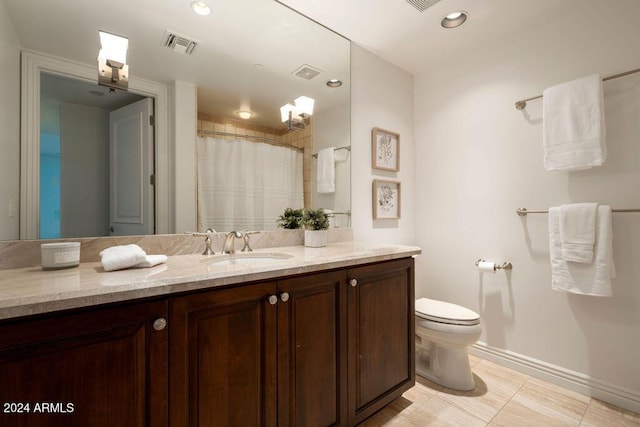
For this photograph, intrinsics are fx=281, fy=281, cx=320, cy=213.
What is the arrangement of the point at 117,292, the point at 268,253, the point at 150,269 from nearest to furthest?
the point at 117,292 < the point at 150,269 < the point at 268,253

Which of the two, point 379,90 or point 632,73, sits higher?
point 379,90

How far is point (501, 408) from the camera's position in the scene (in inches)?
64.2

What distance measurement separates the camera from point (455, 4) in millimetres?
1775

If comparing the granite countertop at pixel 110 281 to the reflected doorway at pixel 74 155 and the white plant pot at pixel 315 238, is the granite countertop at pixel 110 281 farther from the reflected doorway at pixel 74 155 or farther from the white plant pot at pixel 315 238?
the white plant pot at pixel 315 238

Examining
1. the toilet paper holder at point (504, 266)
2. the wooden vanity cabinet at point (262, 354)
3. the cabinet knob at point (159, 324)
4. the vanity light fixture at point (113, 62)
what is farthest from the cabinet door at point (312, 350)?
the toilet paper holder at point (504, 266)

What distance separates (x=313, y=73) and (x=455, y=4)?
98 cm

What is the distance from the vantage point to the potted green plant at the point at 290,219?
1843 millimetres

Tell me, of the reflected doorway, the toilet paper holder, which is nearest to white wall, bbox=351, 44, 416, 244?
the toilet paper holder

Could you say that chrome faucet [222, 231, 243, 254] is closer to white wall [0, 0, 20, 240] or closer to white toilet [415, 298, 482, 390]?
white wall [0, 0, 20, 240]

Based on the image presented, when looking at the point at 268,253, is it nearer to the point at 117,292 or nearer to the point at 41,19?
the point at 117,292

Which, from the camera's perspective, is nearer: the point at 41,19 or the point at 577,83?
the point at 41,19

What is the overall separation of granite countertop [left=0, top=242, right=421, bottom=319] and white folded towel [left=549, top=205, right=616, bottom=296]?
4.84 feet

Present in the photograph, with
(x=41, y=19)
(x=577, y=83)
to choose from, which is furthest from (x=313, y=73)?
(x=577, y=83)

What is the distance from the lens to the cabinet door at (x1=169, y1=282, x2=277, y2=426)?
0.89m
